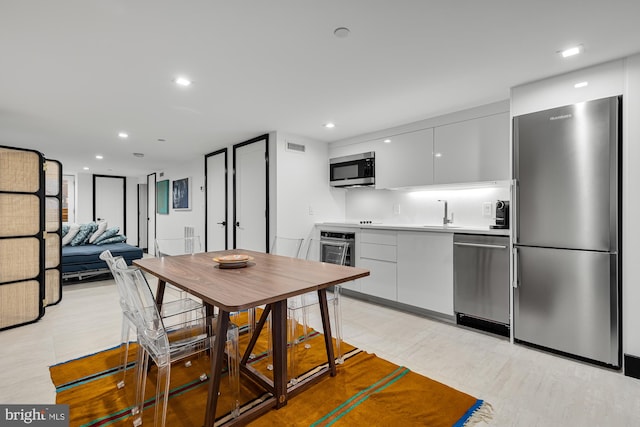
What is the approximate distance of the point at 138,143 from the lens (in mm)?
4938

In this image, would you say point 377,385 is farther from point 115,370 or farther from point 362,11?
point 362,11

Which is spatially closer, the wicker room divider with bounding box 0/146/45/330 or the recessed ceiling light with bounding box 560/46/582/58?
the recessed ceiling light with bounding box 560/46/582/58

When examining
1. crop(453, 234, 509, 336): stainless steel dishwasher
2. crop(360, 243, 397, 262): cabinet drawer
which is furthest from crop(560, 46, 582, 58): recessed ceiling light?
crop(360, 243, 397, 262): cabinet drawer

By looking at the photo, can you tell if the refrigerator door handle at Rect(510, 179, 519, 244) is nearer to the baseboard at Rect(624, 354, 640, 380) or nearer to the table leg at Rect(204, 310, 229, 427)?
the baseboard at Rect(624, 354, 640, 380)

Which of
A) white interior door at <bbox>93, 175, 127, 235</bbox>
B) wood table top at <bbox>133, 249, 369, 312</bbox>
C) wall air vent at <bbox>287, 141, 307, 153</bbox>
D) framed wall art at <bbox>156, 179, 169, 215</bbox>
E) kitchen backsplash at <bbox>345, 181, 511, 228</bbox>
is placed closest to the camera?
wood table top at <bbox>133, 249, 369, 312</bbox>

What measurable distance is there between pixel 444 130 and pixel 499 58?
50.2 inches

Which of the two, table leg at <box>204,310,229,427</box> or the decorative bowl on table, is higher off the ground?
Result: the decorative bowl on table

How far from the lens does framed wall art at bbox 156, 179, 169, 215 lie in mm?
7348

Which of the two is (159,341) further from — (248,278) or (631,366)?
(631,366)

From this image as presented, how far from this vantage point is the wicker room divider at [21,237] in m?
2.94

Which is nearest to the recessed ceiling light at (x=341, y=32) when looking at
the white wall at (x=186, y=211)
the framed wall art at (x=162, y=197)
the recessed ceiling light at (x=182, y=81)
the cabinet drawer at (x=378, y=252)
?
the recessed ceiling light at (x=182, y=81)

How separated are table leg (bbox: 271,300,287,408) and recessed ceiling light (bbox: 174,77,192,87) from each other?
2.00m

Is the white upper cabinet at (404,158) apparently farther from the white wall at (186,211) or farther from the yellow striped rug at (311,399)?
the white wall at (186,211)

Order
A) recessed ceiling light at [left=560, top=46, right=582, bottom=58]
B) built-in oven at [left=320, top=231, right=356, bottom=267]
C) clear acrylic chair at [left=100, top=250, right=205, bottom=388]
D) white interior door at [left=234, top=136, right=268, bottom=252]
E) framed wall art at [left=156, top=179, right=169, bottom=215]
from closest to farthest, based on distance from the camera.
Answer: clear acrylic chair at [left=100, top=250, right=205, bottom=388]
recessed ceiling light at [left=560, top=46, right=582, bottom=58]
built-in oven at [left=320, top=231, right=356, bottom=267]
white interior door at [left=234, top=136, right=268, bottom=252]
framed wall art at [left=156, top=179, right=169, bottom=215]
